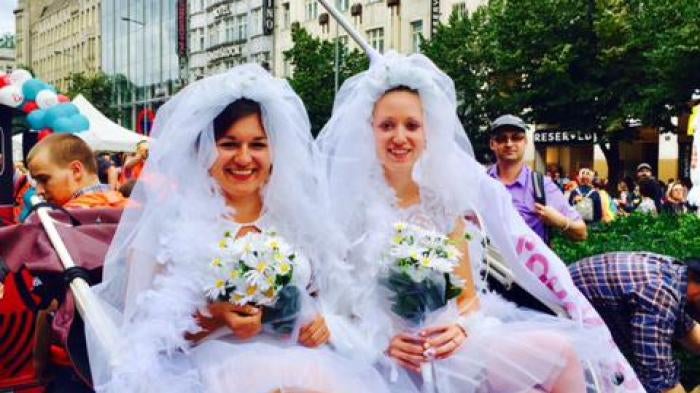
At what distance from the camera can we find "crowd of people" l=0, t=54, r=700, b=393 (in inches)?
110

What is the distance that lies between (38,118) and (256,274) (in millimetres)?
6566

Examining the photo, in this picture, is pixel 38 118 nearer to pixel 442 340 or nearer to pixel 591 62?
pixel 442 340

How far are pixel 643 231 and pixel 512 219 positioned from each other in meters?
3.33

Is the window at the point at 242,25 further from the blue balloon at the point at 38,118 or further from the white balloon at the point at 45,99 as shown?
the blue balloon at the point at 38,118

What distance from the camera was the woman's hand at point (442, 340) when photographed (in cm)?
305

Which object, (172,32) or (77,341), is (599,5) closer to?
(77,341)

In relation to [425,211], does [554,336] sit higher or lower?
lower

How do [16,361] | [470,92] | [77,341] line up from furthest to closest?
[470,92] < [16,361] < [77,341]

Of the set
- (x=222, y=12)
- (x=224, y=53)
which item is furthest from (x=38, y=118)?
(x=222, y=12)

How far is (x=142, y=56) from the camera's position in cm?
7062

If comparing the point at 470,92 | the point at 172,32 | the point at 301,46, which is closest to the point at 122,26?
the point at 172,32

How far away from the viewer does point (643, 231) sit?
6.56 metres

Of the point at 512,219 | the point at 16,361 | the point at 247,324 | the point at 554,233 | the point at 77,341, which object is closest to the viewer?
the point at 247,324

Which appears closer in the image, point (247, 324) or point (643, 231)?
point (247, 324)
